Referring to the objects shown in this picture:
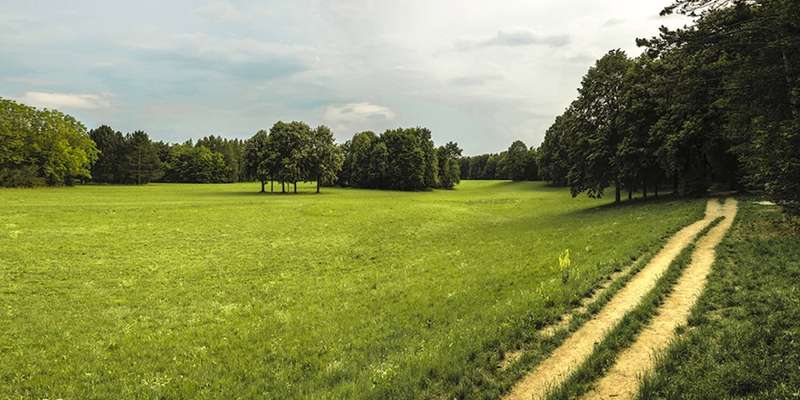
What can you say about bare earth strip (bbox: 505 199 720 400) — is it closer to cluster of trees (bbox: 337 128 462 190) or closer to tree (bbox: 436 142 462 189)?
cluster of trees (bbox: 337 128 462 190)

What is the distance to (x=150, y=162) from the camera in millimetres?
127312

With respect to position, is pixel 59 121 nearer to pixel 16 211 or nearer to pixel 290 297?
pixel 16 211

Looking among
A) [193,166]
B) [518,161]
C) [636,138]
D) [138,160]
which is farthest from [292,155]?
[518,161]

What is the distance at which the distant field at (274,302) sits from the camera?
11.2 metres

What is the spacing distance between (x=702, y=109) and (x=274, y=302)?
139 ft

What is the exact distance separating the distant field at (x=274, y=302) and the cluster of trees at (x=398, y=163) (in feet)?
255

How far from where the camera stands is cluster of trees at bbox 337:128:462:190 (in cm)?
11562

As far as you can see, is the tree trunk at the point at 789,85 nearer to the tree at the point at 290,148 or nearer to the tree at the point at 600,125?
the tree at the point at 600,125

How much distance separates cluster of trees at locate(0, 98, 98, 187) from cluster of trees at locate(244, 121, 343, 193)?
34502 mm

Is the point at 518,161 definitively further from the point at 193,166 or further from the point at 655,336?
the point at 655,336

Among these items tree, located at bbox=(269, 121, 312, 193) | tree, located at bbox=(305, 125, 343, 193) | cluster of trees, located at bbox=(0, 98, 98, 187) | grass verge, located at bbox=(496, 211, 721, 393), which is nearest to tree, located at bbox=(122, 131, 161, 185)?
cluster of trees, located at bbox=(0, 98, 98, 187)

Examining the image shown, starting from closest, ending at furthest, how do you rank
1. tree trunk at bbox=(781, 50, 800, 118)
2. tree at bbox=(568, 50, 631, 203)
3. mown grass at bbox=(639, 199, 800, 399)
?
1. mown grass at bbox=(639, 199, 800, 399)
2. tree trunk at bbox=(781, 50, 800, 118)
3. tree at bbox=(568, 50, 631, 203)

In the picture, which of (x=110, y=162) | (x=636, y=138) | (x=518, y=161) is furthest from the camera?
(x=518, y=161)

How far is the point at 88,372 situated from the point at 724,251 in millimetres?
23916
